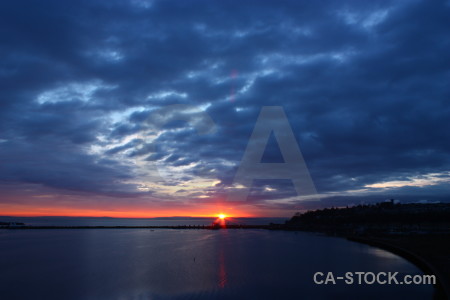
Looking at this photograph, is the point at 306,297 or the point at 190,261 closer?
the point at 306,297

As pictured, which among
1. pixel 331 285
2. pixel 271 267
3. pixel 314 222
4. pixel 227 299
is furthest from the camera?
pixel 314 222

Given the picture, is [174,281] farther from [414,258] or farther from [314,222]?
[314,222]

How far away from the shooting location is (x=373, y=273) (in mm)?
39656

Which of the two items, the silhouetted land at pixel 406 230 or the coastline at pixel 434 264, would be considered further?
the silhouetted land at pixel 406 230

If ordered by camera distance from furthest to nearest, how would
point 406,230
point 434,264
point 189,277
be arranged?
point 406,230
point 189,277
point 434,264

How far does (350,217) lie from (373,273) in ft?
452

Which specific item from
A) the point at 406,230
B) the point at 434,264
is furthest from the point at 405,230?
the point at 434,264

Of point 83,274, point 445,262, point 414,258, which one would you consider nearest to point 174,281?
point 83,274

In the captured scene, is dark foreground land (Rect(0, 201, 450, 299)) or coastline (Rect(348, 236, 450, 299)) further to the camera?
dark foreground land (Rect(0, 201, 450, 299))

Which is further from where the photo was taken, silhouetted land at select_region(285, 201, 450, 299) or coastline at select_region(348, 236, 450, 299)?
silhouetted land at select_region(285, 201, 450, 299)

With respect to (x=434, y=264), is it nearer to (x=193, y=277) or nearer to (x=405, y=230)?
(x=193, y=277)

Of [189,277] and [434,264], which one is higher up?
[434,264]

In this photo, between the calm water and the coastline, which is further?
the calm water

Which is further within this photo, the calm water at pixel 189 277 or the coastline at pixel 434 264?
the calm water at pixel 189 277
